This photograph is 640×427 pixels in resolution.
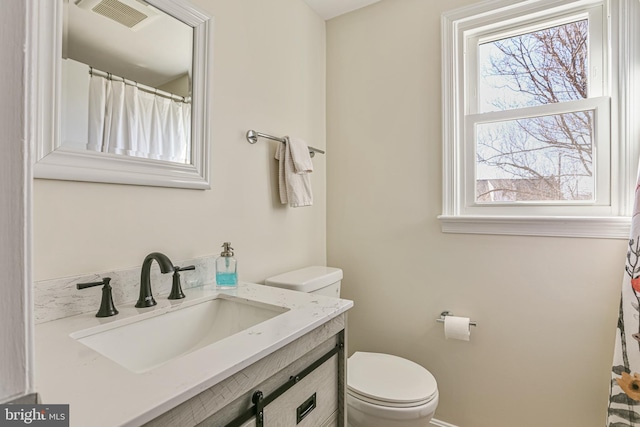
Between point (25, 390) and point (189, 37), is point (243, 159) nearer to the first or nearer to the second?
point (189, 37)

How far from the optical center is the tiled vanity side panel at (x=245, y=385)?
0.56 m

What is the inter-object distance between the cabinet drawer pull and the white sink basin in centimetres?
26

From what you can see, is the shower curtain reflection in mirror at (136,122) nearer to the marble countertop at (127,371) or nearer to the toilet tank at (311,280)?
the marble countertop at (127,371)

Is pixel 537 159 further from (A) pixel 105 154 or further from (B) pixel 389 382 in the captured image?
(A) pixel 105 154

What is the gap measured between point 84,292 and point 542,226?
68.2 inches

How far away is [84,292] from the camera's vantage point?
901 mm

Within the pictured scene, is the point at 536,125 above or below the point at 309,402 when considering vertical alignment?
above

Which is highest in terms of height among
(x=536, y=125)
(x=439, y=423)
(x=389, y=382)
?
(x=536, y=125)

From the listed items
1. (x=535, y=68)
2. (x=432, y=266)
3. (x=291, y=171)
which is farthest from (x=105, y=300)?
(x=535, y=68)

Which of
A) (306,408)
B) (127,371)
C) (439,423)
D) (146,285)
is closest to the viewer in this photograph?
(127,371)

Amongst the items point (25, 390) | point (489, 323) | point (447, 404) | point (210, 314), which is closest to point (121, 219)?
point (210, 314)

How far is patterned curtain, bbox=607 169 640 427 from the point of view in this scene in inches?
43.2
